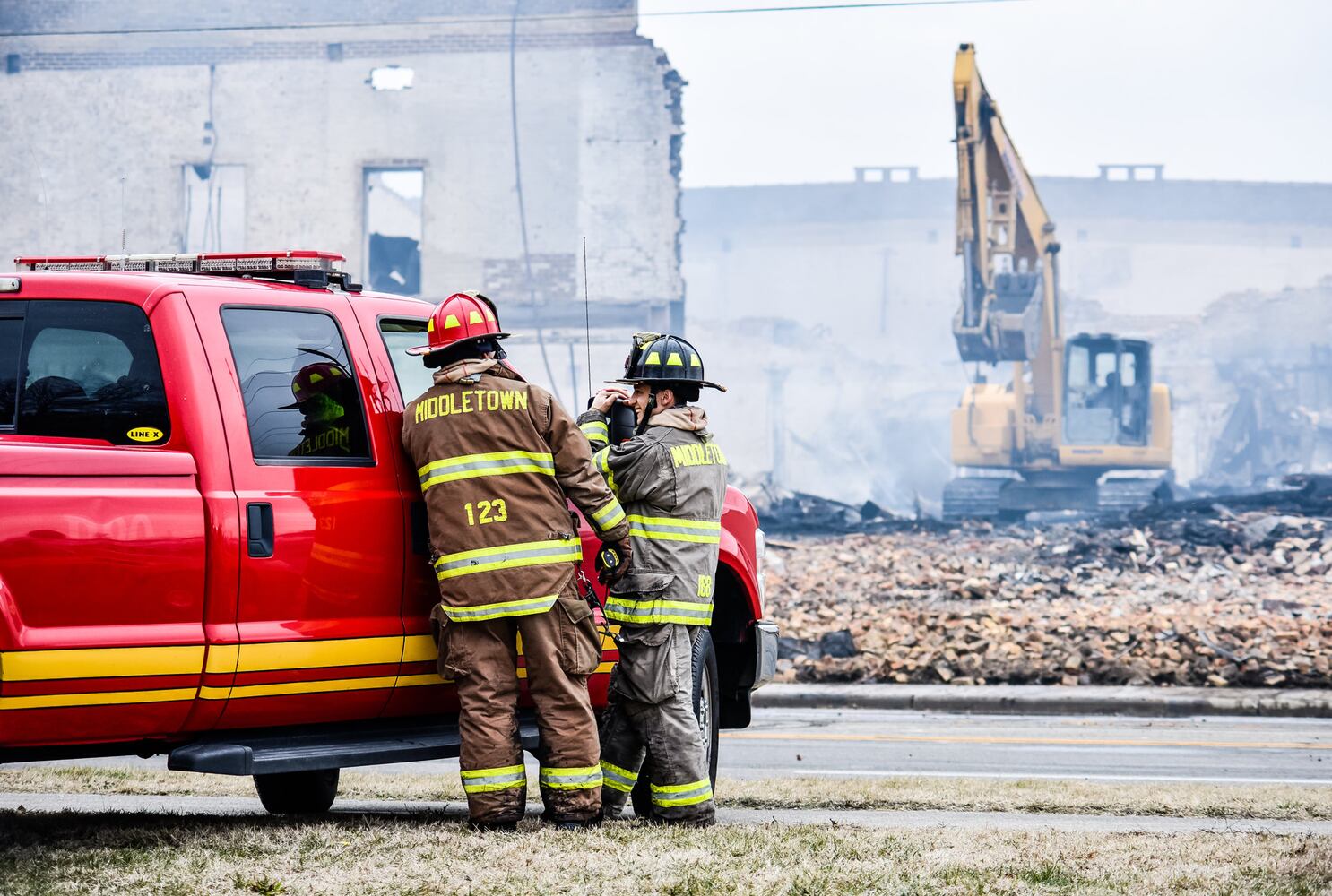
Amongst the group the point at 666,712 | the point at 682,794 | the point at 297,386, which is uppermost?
the point at 297,386

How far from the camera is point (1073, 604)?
16922mm

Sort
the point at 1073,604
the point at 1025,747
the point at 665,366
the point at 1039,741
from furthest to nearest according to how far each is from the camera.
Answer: the point at 1073,604
the point at 1039,741
the point at 1025,747
the point at 665,366

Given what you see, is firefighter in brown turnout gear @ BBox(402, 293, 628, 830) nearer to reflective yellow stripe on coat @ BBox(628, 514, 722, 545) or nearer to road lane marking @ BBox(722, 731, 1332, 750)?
reflective yellow stripe on coat @ BBox(628, 514, 722, 545)

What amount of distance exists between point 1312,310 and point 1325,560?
3737cm

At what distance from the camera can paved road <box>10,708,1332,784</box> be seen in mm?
8281

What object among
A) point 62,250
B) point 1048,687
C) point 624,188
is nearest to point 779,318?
point 624,188

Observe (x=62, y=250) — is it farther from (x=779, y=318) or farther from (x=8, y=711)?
→ (x=8, y=711)

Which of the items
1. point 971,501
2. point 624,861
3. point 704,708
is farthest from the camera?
point 971,501

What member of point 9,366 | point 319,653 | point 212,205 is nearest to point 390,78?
point 212,205

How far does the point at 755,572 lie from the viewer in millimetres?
6684

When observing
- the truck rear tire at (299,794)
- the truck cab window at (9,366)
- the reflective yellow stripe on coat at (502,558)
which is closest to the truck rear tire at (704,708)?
the reflective yellow stripe on coat at (502,558)

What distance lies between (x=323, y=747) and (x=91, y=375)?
1.32m

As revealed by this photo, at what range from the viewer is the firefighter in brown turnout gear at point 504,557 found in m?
5.06

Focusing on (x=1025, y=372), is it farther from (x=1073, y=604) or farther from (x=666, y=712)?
(x=666, y=712)
